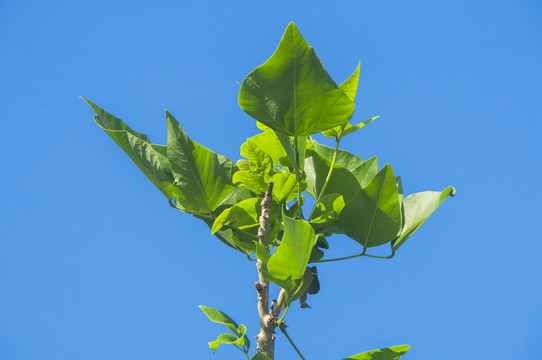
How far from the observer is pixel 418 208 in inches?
33.6

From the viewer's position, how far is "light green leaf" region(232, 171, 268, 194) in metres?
0.79

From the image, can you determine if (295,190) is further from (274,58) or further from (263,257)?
(274,58)

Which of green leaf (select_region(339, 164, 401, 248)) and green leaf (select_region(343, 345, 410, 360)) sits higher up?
green leaf (select_region(339, 164, 401, 248))

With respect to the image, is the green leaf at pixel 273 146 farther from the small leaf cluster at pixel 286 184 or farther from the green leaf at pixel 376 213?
the green leaf at pixel 376 213

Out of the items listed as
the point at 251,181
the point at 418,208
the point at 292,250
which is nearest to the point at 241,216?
the point at 251,181

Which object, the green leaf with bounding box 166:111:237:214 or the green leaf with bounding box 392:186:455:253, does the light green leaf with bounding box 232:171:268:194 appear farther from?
the green leaf with bounding box 392:186:455:253

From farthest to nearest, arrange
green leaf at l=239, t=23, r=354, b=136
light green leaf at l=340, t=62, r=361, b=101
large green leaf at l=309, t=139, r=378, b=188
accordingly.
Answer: large green leaf at l=309, t=139, r=378, b=188, light green leaf at l=340, t=62, r=361, b=101, green leaf at l=239, t=23, r=354, b=136

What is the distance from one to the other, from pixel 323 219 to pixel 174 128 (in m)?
0.26

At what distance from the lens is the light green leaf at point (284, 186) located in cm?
79

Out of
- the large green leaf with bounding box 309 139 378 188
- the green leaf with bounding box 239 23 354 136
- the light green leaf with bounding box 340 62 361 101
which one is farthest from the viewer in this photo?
the large green leaf with bounding box 309 139 378 188

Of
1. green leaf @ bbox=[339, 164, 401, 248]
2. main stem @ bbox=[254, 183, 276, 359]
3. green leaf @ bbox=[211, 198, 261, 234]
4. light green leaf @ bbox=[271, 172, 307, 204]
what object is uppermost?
light green leaf @ bbox=[271, 172, 307, 204]

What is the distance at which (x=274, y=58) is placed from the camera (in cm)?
63

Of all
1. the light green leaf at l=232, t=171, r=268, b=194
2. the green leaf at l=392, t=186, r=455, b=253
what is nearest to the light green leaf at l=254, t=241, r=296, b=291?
the light green leaf at l=232, t=171, r=268, b=194

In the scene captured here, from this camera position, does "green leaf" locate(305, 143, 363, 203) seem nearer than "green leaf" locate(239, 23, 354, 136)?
No
